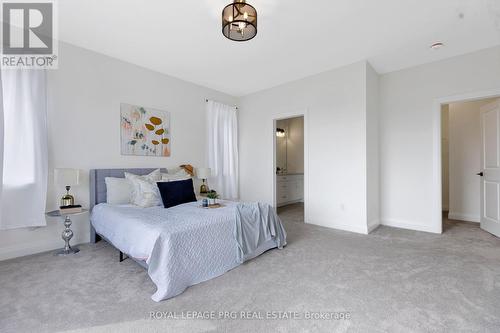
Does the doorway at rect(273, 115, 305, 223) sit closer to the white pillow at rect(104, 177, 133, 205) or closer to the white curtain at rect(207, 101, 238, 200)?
the white curtain at rect(207, 101, 238, 200)

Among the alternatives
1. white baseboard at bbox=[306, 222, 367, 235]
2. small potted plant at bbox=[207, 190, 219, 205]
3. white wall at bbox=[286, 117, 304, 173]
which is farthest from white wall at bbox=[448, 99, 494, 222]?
small potted plant at bbox=[207, 190, 219, 205]

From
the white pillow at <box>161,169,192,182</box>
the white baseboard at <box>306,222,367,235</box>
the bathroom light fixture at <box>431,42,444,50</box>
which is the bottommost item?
the white baseboard at <box>306,222,367,235</box>

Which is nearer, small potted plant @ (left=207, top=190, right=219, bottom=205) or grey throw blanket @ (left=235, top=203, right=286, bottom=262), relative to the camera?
grey throw blanket @ (left=235, top=203, right=286, bottom=262)

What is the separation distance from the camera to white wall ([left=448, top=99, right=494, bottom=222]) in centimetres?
432

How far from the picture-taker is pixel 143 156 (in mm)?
3873

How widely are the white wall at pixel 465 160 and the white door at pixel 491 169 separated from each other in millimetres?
626

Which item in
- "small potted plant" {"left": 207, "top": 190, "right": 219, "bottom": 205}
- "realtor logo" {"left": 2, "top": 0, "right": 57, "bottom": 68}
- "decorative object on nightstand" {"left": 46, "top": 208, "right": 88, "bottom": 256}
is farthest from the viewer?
"small potted plant" {"left": 207, "top": 190, "right": 219, "bottom": 205}

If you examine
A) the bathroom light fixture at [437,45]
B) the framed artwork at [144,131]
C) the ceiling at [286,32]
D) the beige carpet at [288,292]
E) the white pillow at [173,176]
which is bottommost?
the beige carpet at [288,292]

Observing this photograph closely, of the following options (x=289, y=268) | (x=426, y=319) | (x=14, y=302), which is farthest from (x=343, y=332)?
(x=14, y=302)

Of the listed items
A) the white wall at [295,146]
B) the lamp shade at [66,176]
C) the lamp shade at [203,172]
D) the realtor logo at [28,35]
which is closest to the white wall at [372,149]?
the lamp shade at [203,172]

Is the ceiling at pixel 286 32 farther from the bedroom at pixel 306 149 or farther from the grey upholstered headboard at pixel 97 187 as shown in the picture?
the grey upholstered headboard at pixel 97 187

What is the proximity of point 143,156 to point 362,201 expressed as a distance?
3.68 metres

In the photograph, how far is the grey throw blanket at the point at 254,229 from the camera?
251 centimetres

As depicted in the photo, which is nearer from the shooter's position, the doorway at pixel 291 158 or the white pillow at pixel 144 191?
the white pillow at pixel 144 191
